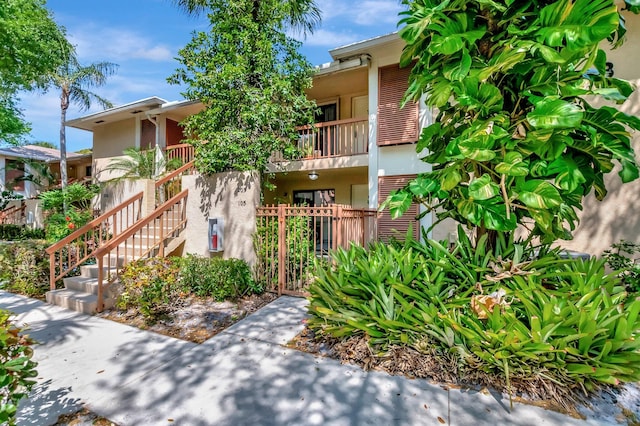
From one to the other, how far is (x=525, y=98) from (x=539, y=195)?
4.07 feet

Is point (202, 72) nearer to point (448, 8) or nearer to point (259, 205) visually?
point (259, 205)

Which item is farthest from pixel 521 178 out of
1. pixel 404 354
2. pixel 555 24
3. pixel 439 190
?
pixel 404 354

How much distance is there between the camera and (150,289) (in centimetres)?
520

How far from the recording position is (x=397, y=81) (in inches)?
333

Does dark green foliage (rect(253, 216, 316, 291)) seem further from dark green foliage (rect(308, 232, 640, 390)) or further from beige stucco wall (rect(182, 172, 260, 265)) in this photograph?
dark green foliage (rect(308, 232, 640, 390))

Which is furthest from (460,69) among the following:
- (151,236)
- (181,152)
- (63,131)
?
(63,131)

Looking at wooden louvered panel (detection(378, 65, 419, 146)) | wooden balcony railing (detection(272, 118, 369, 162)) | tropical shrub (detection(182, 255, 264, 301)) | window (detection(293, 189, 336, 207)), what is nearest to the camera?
tropical shrub (detection(182, 255, 264, 301))

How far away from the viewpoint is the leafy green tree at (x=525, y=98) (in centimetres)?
287

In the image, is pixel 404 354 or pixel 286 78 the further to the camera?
pixel 286 78

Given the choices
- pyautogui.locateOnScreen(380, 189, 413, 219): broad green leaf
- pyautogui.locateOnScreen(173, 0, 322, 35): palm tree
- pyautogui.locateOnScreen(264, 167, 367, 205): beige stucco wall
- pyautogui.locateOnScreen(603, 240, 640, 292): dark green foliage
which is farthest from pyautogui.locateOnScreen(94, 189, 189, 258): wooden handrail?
pyautogui.locateOnScreen(603, 240, 640, 292): dark green foliage

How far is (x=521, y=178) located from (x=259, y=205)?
16.0 ft

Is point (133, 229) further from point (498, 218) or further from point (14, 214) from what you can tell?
point (14, 214)

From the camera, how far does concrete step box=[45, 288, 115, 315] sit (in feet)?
18.0

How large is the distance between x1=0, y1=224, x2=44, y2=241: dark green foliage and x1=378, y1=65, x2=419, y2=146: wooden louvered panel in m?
15.3
